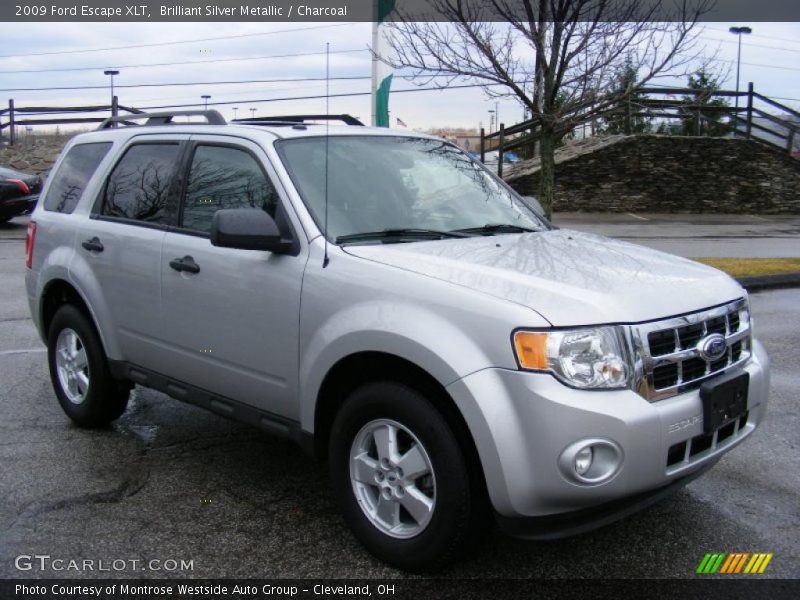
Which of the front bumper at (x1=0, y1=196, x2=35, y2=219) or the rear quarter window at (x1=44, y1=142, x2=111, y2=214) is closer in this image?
the rear quarter window at (x1=44, y1=142, x2=111, y2=214)

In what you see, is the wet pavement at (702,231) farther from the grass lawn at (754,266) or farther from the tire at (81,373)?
the tire at (81,373)

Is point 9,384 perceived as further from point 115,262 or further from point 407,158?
point 407,158

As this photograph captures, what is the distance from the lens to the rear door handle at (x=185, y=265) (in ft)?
13.8

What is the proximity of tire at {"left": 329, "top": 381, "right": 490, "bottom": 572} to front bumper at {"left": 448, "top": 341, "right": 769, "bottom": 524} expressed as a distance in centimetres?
16

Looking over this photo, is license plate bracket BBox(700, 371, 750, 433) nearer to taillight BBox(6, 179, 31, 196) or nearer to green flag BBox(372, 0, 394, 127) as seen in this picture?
green flag BBox(372, 0, 394, 127)

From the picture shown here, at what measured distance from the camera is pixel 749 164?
2675cm

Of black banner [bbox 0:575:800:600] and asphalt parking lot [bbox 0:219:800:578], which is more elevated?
asphalt parking lot [bbox 0:219:800:578]

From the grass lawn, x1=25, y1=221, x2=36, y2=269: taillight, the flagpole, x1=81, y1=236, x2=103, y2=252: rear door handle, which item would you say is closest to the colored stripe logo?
x1=81, y1=236, x2=103, y2=252: rear door handle

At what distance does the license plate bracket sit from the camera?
3.21 meters

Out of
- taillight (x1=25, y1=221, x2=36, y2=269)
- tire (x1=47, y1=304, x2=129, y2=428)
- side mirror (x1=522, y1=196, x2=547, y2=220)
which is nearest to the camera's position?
side mirror (x1=522, y1=196, x2=547, y2=220)

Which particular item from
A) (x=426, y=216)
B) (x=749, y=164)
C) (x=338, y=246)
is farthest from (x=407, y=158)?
(x=749, y=164)

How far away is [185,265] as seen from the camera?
13.9 ft

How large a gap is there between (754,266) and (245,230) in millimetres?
10171

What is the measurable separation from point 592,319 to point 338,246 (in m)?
1.22
